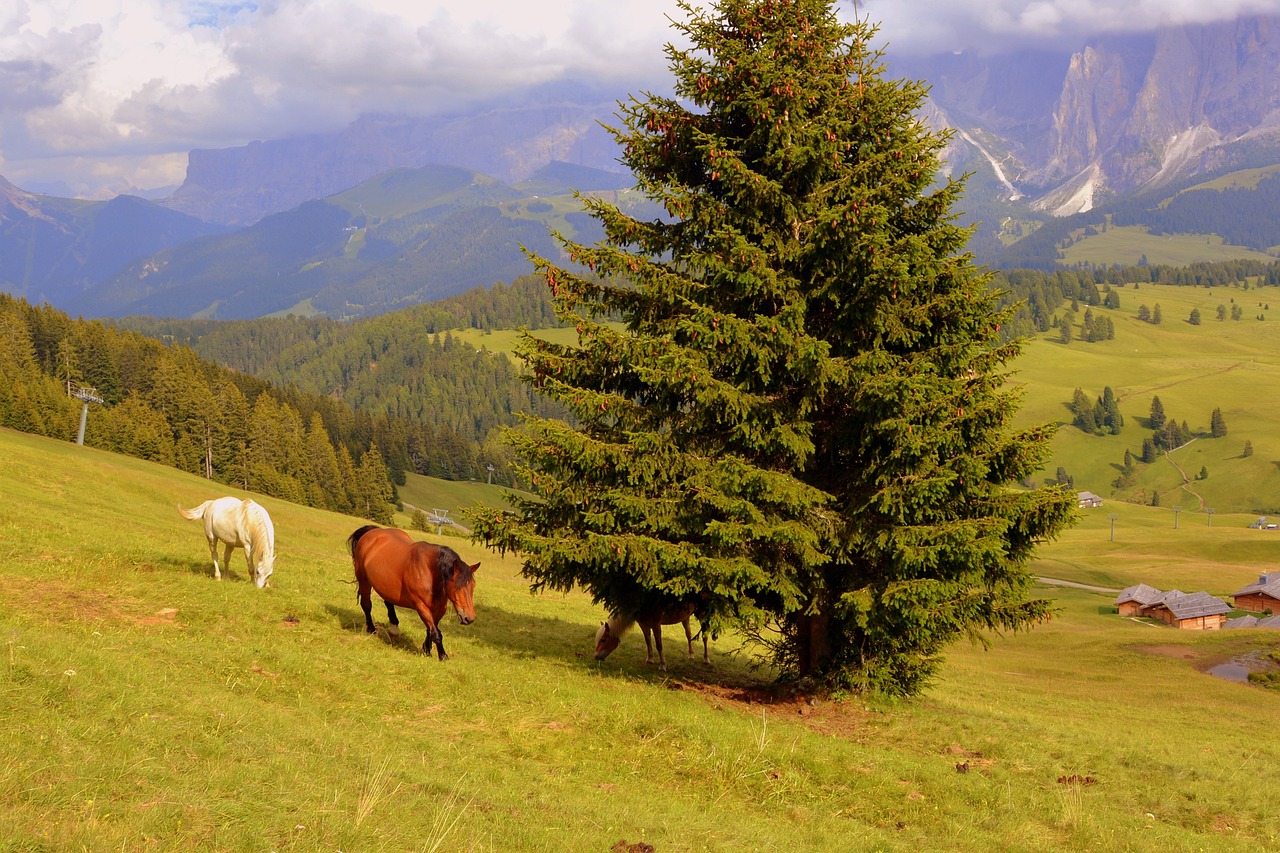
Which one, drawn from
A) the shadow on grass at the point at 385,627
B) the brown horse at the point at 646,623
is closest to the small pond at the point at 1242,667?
the brown horse at the point at 646,623

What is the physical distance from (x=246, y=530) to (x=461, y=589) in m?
6.69

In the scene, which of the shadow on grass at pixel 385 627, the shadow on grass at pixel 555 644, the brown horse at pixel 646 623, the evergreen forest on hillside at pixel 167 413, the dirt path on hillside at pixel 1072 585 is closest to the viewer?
the shadow on grass at pixel 385 627

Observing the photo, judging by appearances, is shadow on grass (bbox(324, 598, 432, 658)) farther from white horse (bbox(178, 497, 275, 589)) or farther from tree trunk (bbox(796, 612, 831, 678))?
tree trunk (bbox(796, 612, 831, 678))

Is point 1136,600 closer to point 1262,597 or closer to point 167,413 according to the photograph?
point 1262,597

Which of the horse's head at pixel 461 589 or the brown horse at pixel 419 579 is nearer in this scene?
the horse's head at pixel 461 589

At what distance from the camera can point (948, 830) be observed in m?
12.1

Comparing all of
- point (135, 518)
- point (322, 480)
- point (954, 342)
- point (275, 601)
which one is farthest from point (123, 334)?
point (954, 342)

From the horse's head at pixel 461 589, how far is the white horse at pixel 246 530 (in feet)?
18.1

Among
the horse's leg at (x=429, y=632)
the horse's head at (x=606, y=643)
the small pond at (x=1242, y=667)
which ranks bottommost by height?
the small pond at (x=1242, y=667)

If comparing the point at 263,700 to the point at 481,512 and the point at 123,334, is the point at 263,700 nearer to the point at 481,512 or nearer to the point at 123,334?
the point at 481,512

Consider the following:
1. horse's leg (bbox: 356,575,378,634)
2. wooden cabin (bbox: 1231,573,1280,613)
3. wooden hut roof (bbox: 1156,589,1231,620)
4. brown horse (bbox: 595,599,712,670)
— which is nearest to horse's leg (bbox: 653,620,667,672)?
brown horse (bbox: 595,599,712,670)

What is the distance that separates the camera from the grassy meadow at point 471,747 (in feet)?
28.9

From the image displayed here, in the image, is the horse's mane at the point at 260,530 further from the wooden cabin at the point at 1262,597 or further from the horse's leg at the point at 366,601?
the wooden cabin at the point at 1262,597

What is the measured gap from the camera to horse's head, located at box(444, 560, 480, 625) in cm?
1742
